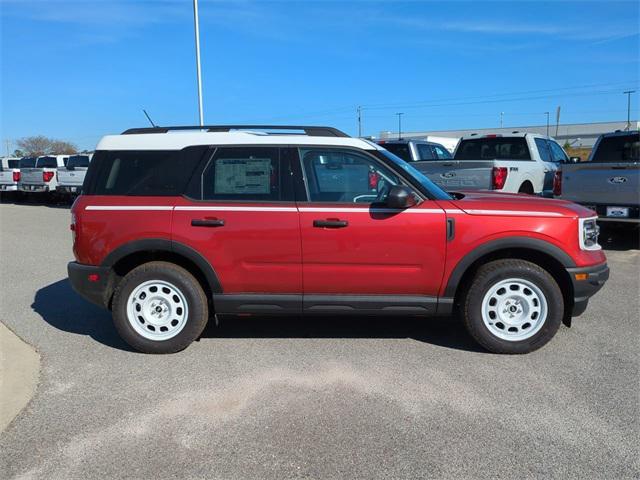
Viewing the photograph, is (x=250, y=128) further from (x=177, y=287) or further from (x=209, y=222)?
(x=177, y=287)

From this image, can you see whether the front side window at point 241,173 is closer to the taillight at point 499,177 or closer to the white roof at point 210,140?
the white roof at point 210,140

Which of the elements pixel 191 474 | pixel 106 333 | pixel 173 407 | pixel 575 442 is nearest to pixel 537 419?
pixel 575 442

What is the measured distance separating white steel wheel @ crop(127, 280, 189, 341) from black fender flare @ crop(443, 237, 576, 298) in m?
2.38

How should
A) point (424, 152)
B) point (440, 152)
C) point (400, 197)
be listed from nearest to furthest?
point (400, 197)
point (424, 152)
point (440, 152)

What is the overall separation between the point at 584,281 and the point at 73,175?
19.4m

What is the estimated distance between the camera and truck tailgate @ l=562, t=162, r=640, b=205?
848 centimetres

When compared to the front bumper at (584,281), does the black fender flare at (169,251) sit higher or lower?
higher

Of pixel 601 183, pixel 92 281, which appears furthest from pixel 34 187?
pixel 601 183

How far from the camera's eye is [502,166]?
9469mm

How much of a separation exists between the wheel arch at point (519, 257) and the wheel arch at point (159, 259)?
203cm

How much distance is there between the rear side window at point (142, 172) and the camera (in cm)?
459

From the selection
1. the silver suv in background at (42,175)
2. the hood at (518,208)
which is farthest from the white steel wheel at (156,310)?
the silver suv in background at (42,175)

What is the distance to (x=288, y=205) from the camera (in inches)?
176

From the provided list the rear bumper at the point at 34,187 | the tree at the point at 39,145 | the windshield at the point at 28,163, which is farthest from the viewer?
the tree at the point at 39,145
